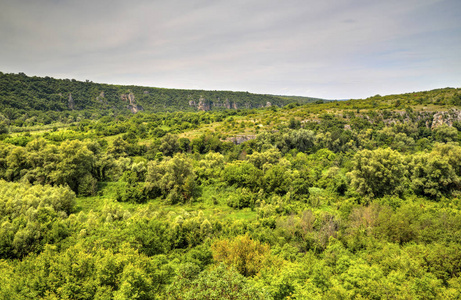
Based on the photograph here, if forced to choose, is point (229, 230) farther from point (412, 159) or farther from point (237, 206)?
point (412, 159)

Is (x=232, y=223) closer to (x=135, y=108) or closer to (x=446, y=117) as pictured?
(x=446, y=117)

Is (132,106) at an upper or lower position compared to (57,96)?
lower

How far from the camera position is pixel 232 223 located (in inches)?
976

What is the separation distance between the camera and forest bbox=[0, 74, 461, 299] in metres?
12.8

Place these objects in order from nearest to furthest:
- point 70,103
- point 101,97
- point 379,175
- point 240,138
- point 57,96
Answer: point 379,175 < point 240,138 < point 57,96 < point 70,103 < point 101,97

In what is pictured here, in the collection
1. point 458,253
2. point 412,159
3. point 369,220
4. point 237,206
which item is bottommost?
point 237,206

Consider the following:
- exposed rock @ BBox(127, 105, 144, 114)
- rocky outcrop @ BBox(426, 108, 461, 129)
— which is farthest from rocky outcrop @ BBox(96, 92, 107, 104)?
rocky outcrop @ BBox(426, 108, 461, 129)

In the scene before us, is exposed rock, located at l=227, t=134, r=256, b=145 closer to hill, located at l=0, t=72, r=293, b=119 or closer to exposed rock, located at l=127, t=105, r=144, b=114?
hill, located at l=0, t=72, r=293, b=119

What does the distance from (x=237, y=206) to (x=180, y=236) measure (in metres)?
13.1

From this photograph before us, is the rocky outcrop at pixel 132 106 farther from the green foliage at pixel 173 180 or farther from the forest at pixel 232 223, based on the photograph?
the green foliage at pixel 173 180

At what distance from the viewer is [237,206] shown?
33.2m

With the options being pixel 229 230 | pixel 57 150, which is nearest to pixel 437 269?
pixel 229 230

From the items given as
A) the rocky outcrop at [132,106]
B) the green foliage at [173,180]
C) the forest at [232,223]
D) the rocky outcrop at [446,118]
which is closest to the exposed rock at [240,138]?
the forest at [232,223]

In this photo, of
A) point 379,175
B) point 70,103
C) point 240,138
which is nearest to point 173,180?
point 379,175
